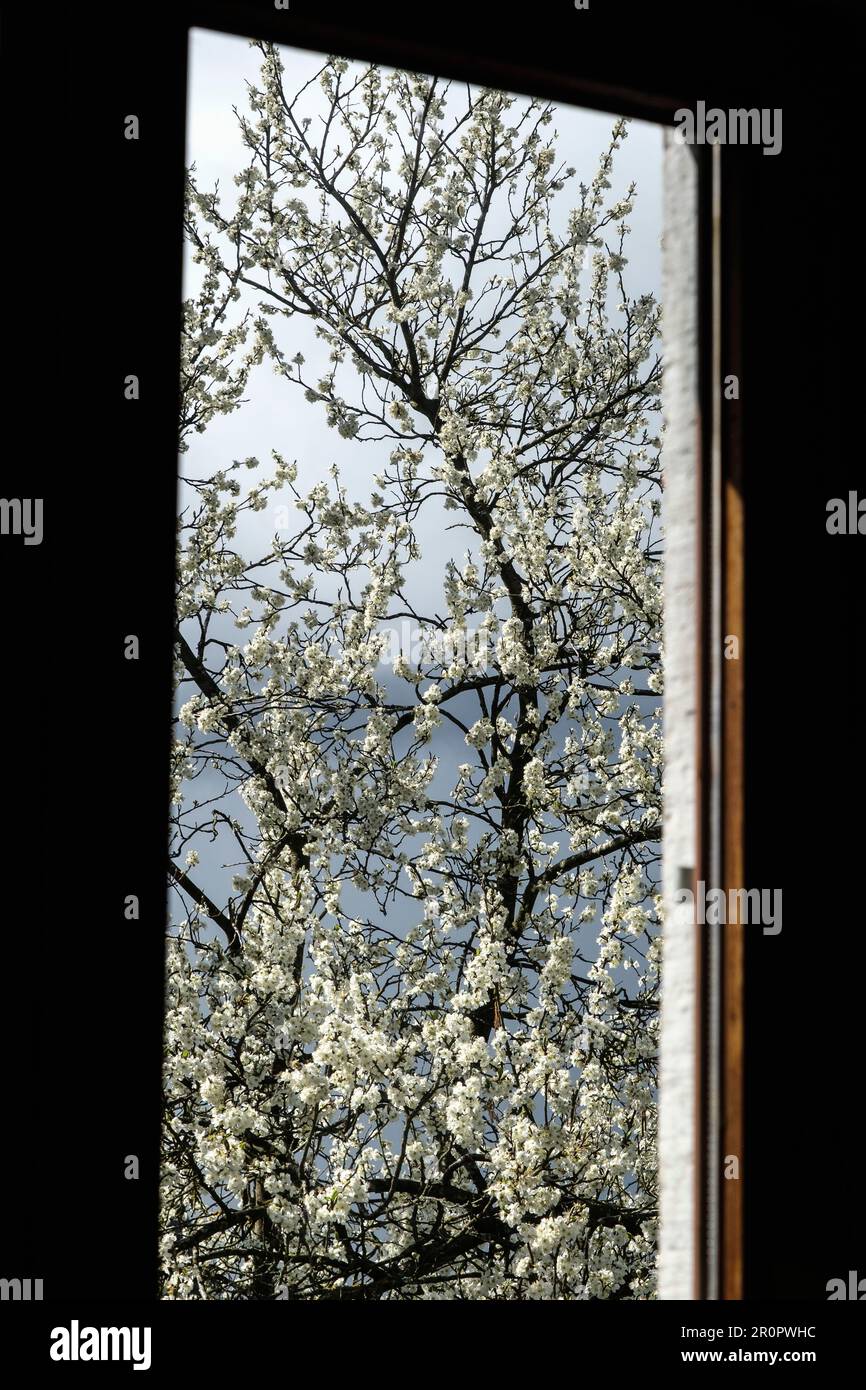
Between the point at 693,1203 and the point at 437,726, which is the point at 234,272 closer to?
the point at 437,726

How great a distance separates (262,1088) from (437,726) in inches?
39.3

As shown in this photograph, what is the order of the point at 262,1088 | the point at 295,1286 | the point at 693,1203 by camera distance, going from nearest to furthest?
the point at 693,1203
the point at 295,1286
the point at 262,1088

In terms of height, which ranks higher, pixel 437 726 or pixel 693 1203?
pixel 437 726

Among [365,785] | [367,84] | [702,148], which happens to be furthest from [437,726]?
[702,148]
